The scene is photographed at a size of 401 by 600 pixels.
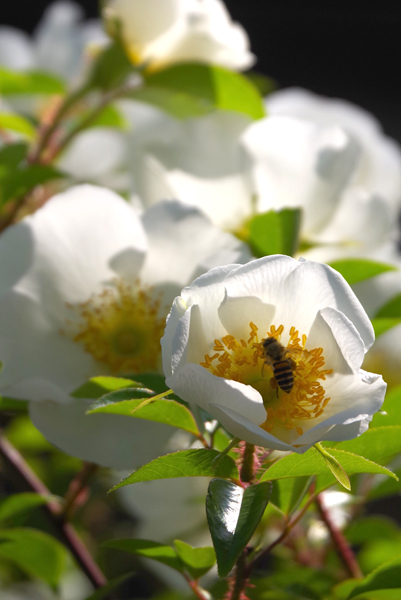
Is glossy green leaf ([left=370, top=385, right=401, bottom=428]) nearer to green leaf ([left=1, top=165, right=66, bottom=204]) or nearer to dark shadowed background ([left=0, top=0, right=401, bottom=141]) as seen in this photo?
green leaf ([left=1, top=165, right=66, bottom=204])

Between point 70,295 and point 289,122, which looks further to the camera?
point 289,122

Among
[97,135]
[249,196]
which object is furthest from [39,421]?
[97,135]

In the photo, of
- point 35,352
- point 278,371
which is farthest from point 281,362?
point 35,352

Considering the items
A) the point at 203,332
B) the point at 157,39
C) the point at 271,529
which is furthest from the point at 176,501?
the point at 157,39

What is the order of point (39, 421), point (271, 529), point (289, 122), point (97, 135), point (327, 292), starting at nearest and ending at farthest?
point (327, 292) < point (39, 421) < point (289, 122) < point (271, 529) < point (97, 135)

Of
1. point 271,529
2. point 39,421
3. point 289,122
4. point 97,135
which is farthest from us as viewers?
point 97,135

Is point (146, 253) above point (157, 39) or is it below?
below

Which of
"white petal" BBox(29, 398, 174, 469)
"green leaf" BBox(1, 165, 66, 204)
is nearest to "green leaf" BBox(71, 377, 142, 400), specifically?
"white petal" BBox(29, 398, 174, 469)

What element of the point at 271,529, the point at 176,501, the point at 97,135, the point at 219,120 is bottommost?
the point at 271,529

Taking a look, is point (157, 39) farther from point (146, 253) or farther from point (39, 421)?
point (39, 421)
